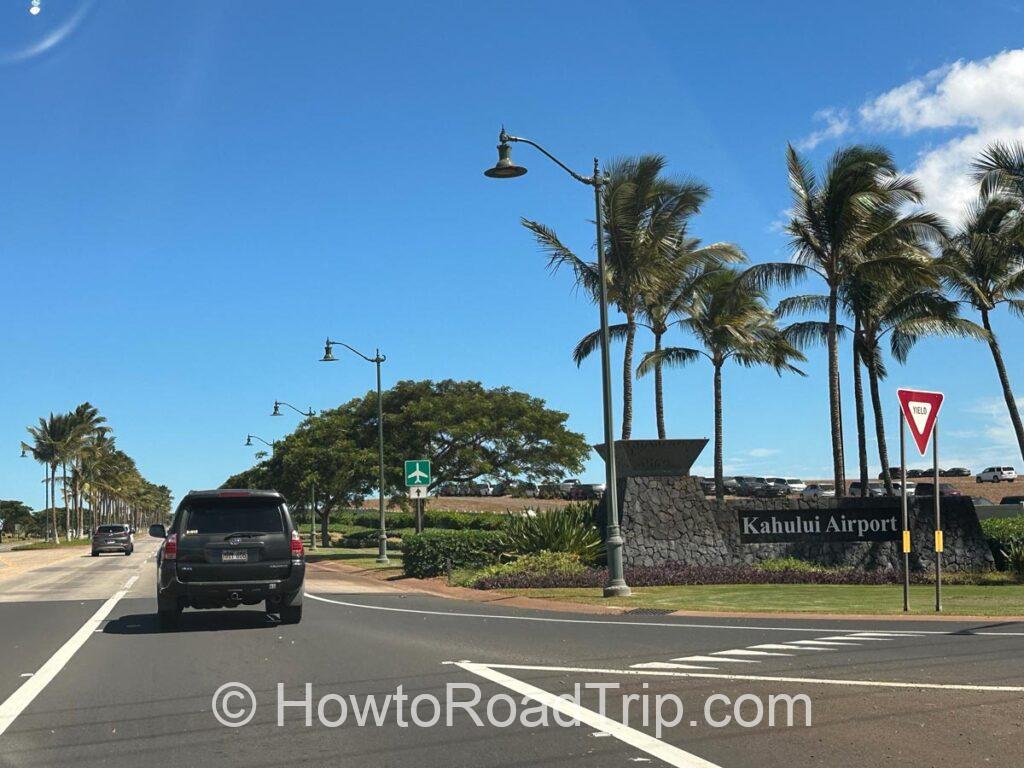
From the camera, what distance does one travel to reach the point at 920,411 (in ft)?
52.1

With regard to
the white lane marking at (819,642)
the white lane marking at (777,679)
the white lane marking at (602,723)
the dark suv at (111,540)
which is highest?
the white lane marking at (602,723)

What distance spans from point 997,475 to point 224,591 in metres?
85.1

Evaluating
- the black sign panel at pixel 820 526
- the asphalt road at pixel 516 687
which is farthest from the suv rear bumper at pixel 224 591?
the black sign panel at pixel 820 526

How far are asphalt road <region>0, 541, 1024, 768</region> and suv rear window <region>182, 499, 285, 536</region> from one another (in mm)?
1418

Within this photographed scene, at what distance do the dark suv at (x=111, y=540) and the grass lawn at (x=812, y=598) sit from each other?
39631 mm

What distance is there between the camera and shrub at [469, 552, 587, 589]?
24.1 metres

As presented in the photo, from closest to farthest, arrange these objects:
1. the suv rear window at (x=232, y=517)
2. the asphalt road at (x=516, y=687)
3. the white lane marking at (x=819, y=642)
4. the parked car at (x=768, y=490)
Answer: the asphalt road at (x=516, y=687)
the white lane marking at (x=819, y=642)
the suv rear window at (x=232, y=517)
the parked car at (x=768, y=490)

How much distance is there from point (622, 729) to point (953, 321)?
102 feet

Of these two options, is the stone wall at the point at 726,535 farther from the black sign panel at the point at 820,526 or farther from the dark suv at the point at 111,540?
the dark suv at the point at 111,540

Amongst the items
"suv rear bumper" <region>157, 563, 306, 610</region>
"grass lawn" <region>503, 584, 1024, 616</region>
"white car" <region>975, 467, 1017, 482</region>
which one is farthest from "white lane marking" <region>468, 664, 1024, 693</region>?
"white car" <region>975, 467, 1017, 482</region>

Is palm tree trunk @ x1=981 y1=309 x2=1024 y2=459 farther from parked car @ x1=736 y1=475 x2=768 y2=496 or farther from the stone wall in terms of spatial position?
parked car @ x1=736 y1=475 x2=768 y2=496

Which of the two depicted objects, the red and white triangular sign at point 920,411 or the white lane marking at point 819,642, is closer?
the white lane marking at point 819,642

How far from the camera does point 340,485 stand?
46969mm

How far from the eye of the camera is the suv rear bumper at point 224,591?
15.0 m
